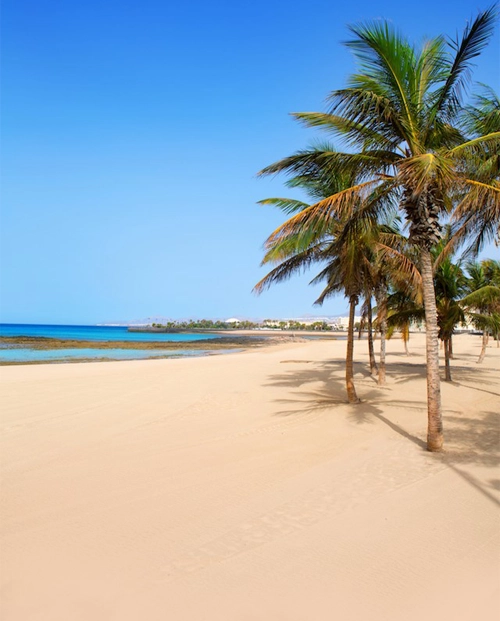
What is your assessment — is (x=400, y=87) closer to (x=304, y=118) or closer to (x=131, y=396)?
(x=304, y=118)

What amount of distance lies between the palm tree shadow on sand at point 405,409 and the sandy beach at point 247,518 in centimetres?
6

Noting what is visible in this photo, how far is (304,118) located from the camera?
7.40 meters

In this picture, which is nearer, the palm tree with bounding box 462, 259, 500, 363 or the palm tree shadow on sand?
the palm tree shadow on sand

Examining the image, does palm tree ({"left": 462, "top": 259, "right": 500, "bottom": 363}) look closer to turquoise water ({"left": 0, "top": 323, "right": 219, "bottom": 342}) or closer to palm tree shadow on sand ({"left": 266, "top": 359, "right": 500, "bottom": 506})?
palm tree shadow on sand ({"left": 266, "top": 359, "right": 500, "bottom": 506})

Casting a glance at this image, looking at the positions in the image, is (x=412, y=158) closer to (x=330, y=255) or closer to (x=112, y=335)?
(x=330, y=255)

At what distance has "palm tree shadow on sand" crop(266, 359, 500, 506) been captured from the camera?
20.1 ft

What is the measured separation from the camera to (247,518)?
4.32 m

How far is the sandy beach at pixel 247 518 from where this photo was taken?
3.05 m

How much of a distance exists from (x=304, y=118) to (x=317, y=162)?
2.48ft

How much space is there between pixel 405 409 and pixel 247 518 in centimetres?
672

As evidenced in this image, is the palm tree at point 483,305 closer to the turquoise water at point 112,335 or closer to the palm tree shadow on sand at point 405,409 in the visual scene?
the palm tree shadow on sand at point 405,409

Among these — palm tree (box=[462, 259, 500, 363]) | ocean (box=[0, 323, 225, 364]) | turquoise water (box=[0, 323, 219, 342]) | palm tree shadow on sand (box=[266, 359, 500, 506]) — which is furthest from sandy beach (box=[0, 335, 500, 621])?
turquoise water (box=[0, 323, 219, 342])

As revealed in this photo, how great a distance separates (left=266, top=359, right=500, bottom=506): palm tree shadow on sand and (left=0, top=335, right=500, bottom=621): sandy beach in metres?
0.06

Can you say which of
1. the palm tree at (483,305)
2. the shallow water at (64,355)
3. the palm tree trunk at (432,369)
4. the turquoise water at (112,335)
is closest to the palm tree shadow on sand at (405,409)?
the palm tree trunk at (432,369)
